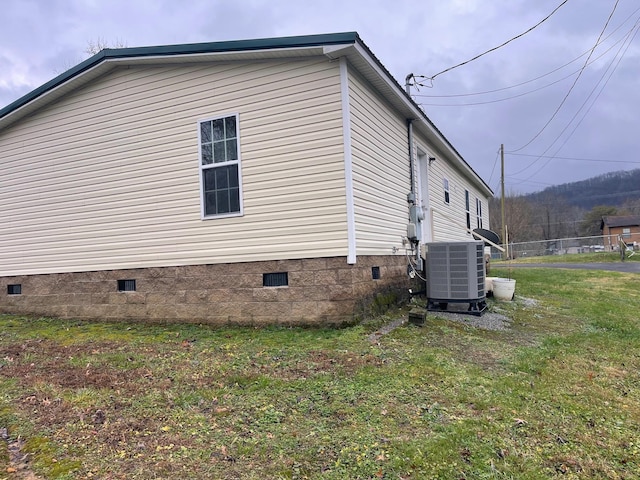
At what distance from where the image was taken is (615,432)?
3.18m

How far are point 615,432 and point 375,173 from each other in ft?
16.2

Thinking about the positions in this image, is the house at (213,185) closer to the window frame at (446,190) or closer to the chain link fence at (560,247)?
the window frame at (446,190)

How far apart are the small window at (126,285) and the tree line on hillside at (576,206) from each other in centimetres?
5514

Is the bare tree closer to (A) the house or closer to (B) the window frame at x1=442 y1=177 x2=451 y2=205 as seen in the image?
(B) the window frame at x1=442 y1=177 x2=451 y2=205

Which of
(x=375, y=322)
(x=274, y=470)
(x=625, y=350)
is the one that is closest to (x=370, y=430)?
(x=274, y=470)

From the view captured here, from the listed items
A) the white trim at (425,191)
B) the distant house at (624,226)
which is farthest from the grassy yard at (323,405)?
the distant house at (624,226)

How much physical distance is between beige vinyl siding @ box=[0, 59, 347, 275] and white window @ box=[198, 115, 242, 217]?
123 mm

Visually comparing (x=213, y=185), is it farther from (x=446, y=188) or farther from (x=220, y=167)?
(x=446, y=188)

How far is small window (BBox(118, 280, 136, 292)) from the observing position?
764 cm

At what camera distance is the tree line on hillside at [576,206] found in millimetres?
61531

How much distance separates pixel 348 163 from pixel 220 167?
2191mm

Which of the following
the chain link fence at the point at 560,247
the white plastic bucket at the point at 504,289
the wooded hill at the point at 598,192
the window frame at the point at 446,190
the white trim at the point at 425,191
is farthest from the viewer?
the wooded hill at the point at 598,192

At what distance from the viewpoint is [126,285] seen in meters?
7.72

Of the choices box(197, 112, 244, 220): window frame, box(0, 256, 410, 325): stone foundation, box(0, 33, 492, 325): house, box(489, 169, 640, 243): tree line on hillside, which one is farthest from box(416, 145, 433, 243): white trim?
box(489, 169, 640, 243): tree line on hillside
